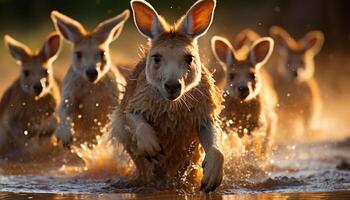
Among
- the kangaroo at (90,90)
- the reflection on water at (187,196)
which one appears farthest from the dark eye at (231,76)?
the reflection on water at (187,196)

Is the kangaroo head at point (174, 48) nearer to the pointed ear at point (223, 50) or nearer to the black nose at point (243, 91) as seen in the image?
the black nose at point (243, 91)

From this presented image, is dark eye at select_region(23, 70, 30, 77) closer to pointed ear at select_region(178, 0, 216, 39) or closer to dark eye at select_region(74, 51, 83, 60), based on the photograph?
dark eye at select_region(74, 51, 83, 60)

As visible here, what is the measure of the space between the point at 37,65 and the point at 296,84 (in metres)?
5.55

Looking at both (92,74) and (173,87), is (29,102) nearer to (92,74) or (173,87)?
(92,74)

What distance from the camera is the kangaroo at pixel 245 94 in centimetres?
1316

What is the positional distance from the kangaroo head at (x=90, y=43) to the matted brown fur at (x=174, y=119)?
3.02 meters

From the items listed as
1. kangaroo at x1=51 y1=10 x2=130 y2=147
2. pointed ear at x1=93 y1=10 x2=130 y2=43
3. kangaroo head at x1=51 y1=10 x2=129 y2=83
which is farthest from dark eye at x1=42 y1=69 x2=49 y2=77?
pointed ear at x1=93 y1=10 x2=130 y2=43

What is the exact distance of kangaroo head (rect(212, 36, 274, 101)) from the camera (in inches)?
520

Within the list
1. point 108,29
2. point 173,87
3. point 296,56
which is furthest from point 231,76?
point 296,56

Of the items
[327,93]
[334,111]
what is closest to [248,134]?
[334,111]

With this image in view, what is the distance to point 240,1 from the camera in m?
30.6

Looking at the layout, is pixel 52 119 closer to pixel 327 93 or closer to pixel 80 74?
pixel 80 74

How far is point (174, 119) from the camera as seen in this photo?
10.3 metres

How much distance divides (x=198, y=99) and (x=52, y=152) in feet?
13.9
